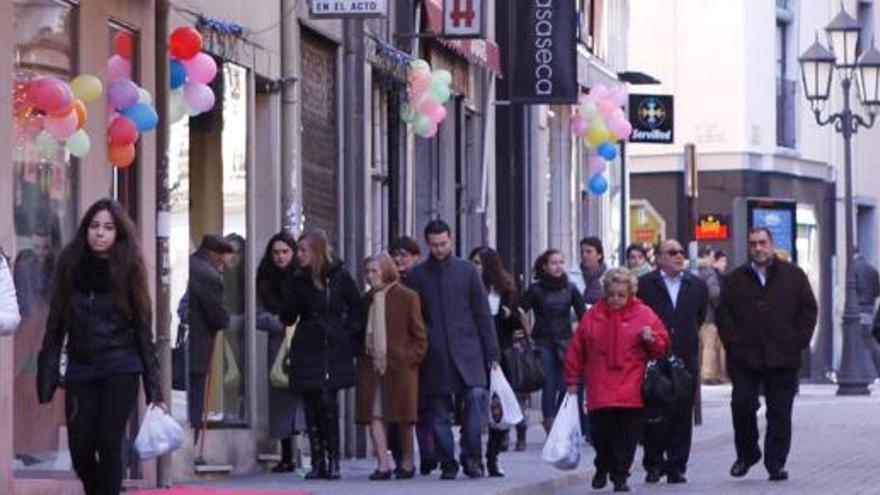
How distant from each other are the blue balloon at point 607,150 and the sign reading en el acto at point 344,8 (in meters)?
12.5

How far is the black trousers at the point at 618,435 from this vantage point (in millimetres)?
19688

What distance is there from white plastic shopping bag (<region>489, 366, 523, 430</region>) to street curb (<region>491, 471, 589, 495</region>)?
53cm

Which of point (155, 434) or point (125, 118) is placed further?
point (125, 118)

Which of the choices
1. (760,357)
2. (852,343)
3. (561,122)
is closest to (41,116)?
(760,357)

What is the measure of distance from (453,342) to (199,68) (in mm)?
2868

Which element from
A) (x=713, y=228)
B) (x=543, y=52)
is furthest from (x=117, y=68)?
(x=713, y=228)

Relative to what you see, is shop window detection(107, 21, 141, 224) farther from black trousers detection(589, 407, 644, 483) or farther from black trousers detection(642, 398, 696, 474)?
black trousers detection(642, 398, 696, 474)

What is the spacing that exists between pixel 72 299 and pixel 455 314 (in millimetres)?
6744

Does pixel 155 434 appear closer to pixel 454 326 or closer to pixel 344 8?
pixel 454 326

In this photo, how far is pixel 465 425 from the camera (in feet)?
67.5

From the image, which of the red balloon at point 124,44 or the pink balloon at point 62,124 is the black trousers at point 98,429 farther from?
the red balloon at point 124,44

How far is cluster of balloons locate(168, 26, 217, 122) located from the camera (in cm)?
1892

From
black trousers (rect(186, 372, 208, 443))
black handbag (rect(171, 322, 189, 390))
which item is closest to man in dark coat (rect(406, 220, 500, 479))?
black trousers (rect(186, 372, 208, 443))

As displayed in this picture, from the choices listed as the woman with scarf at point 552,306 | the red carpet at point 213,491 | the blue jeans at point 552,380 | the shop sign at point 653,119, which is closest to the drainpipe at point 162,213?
the red carpet at point 213,491
